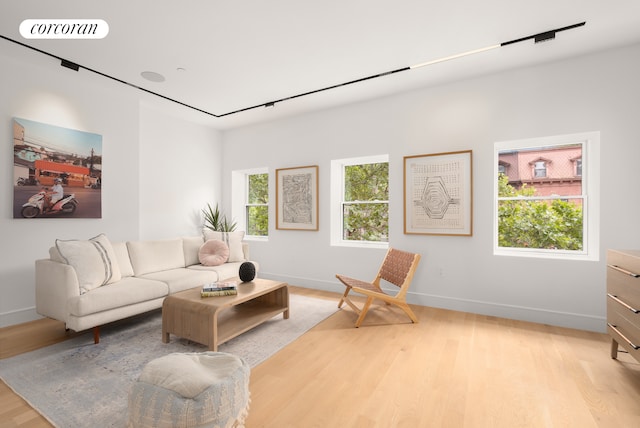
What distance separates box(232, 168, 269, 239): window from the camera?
5605 millimetres

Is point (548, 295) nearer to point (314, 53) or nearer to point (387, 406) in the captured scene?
point (387, 406)

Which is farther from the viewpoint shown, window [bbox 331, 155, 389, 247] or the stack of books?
window [bbox 331, 155, 389, 247]

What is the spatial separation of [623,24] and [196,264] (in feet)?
17.3

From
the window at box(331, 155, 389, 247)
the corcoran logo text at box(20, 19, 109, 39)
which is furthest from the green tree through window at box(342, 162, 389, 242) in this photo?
the corcoran logo text at box(20, 19, 109, 39)

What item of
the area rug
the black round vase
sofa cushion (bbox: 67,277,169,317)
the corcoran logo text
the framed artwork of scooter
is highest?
the corcoran logo text

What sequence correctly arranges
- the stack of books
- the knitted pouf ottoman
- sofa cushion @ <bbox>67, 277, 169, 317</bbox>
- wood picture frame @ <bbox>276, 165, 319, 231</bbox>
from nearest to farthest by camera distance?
the knitted pouf ottoman → sofa cushion @ <bbox>67, 277, 169, 317</bbox> → the stack of books → wood picture frame @ <bbox>276, 165, 319, 231</bbox>

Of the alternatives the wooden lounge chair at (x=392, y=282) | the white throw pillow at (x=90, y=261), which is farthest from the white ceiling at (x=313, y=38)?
the wooden lounge chair at (x=392, y=282)

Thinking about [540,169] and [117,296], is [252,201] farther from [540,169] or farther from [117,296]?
[540,169]

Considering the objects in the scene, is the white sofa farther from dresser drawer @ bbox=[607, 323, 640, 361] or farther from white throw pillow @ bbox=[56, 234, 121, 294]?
dresser drawer @ bbox=[607, 323, 640, 361]

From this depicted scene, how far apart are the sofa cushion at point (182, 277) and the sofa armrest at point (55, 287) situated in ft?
2.57

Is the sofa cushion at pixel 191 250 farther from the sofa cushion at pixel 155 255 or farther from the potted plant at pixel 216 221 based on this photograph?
the potted plant at pixel 216 221

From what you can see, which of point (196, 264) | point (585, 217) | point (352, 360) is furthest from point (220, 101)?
point (585, 217)

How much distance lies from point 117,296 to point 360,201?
3.26 meters

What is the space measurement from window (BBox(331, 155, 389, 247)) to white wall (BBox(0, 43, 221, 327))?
2539 mm
